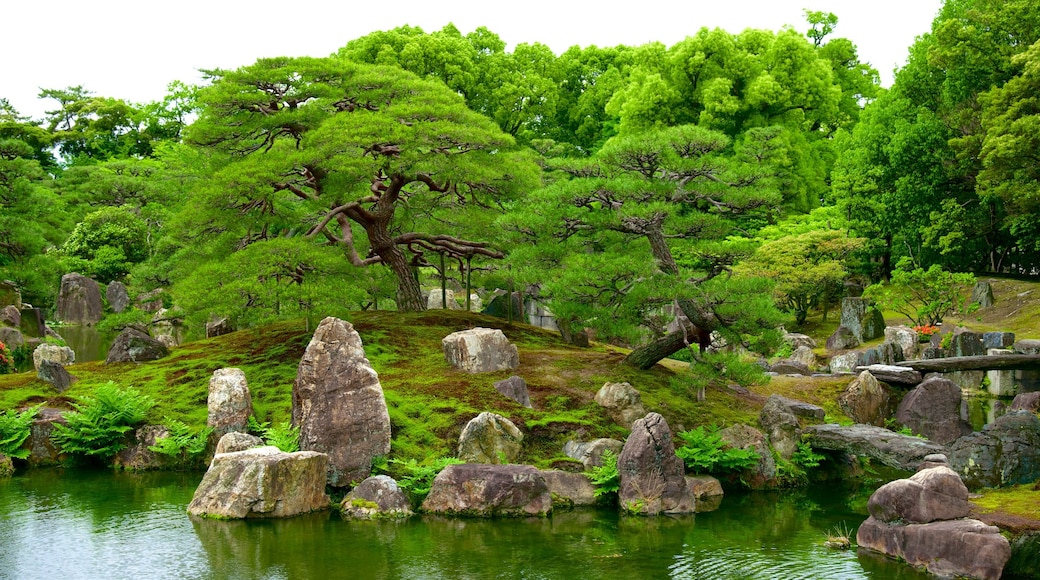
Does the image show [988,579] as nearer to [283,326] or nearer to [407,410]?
[407,410]

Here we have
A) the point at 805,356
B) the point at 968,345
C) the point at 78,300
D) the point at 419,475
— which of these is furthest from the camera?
the point at 78,300

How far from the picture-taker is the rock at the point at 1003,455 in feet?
46.0

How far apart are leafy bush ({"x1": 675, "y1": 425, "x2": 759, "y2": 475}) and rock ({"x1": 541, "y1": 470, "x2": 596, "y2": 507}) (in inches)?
66.9

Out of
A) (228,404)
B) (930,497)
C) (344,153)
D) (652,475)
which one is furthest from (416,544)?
(344,153)

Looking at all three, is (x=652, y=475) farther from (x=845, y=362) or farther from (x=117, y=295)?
(x=117, y=295)

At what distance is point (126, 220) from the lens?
148ft

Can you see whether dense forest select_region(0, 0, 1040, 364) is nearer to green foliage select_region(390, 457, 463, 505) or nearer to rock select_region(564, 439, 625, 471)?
rock select_region(564, 439, 625, 471)

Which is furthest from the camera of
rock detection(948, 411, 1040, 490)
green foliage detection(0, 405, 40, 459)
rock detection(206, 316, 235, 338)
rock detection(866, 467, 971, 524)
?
rock detection(206, 316, 235, 338)

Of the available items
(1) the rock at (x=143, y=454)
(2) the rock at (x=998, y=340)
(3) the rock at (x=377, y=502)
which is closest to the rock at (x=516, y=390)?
(3) the rock at (x=377, y=502)

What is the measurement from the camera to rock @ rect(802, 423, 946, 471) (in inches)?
588

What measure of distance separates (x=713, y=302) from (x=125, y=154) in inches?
2067

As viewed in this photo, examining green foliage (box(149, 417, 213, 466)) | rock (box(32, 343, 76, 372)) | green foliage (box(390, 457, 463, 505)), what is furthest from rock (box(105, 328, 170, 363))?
green foliage (box(390, 457, 463, 505))

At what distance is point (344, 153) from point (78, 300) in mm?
29992

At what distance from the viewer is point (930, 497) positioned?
11.4m
